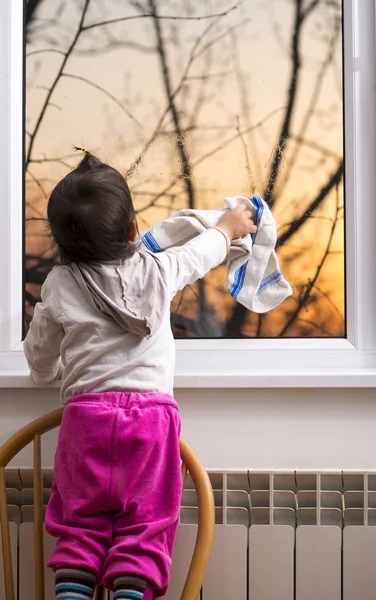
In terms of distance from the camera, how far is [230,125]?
4.82 feet

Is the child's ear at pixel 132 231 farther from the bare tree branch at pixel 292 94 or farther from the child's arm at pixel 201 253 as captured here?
the bare tree branch at pixel 292 94

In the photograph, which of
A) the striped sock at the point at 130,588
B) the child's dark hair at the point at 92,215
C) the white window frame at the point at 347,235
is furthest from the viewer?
the white window frame at the point at 347,235

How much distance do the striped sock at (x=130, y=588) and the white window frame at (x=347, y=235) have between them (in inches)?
21.0

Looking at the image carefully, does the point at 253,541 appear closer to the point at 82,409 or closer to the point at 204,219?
the point at 82,409

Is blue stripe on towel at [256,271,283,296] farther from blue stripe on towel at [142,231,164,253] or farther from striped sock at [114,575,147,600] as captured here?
striped sock at [114,575,147,600]

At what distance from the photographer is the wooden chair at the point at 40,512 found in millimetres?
1024

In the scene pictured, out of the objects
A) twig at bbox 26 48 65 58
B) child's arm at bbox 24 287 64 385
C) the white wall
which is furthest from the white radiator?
twig at bbox 26 48 65 58

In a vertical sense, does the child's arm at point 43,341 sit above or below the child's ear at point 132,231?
below

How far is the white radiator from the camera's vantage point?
4.26 feet

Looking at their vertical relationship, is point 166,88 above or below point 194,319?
above

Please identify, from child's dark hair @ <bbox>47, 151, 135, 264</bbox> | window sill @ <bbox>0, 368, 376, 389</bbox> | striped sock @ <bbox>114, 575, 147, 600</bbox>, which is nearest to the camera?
A: striped sock @ <bbox>114, 575, 147, 600</bbox>

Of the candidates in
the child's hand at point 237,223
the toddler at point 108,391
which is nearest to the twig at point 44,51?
the toddler at point 108,391

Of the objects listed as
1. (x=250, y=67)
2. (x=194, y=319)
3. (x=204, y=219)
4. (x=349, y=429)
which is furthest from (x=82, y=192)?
(x=349, y=429)

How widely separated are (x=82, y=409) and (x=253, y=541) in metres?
0.52
